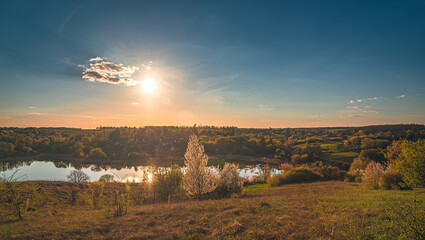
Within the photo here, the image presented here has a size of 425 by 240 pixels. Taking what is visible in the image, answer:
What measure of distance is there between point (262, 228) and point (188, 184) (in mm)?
13804

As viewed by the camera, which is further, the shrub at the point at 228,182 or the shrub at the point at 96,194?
the shrub at the point at 228,182

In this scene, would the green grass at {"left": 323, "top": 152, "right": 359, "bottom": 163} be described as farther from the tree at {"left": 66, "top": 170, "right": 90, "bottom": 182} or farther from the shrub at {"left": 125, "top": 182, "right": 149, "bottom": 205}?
the tree at {"left": 66, "top": 170, "right": 90, "bottom": 182}

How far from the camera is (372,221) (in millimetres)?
9086

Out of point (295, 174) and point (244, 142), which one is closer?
point (295, 174)

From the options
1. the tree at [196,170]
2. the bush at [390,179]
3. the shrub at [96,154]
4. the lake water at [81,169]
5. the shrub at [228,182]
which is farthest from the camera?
the shrub at [96,154]

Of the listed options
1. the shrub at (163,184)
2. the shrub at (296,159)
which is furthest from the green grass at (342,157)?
the shrub at (163,184)

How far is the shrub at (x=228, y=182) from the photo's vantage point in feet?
87.7

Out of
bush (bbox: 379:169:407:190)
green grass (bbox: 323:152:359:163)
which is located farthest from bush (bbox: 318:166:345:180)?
green grass (bbox: 323:152:359:163)

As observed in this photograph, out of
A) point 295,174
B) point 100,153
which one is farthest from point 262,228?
point 100,153

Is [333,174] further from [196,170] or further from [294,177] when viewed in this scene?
[196,170]

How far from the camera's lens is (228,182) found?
27031mm

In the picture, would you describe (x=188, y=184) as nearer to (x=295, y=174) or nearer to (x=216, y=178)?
(x=216, y=178)

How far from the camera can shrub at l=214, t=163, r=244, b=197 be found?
1053 inches

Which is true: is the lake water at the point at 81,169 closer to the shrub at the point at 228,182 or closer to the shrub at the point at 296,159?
the shrub at the point at 296,159
